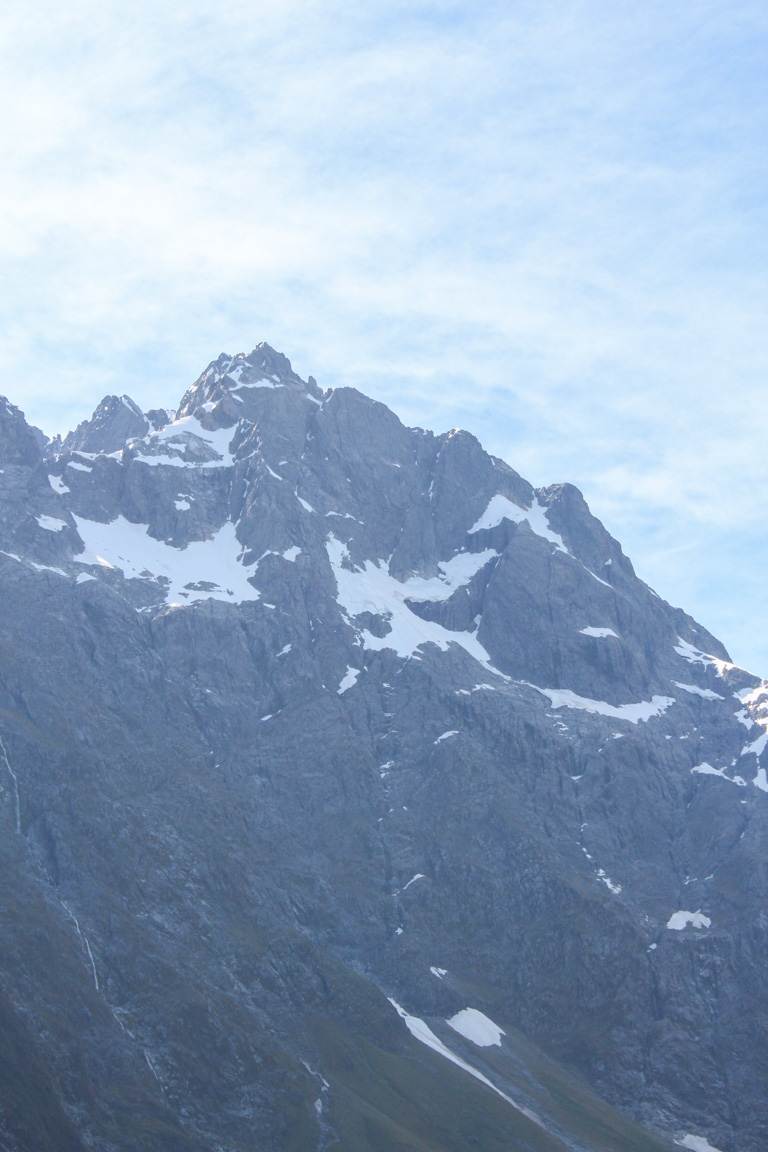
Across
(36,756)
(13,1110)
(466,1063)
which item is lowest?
(13,1110)

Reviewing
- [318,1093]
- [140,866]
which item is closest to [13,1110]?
[318,1093]

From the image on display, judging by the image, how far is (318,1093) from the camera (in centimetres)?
17350

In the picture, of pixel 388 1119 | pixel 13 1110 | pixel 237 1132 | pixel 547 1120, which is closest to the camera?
pixel 13 1110

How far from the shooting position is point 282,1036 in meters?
184

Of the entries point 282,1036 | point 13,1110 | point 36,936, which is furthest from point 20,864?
point 13,1110

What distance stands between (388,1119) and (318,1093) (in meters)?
8.77

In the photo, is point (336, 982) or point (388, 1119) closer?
point (388, 1119)

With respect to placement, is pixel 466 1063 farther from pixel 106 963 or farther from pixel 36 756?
pixel 36 756

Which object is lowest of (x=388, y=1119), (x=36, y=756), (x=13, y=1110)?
(x=13, y=1110)

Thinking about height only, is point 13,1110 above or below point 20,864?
below

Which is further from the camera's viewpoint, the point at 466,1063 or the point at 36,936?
the point at 466,1063

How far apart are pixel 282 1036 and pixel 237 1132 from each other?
75.5 ft

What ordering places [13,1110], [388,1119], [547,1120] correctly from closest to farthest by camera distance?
1. [13,1110]
2. [388,1119]
3. [547,1120]

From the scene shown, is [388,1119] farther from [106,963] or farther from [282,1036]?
[106,963]
